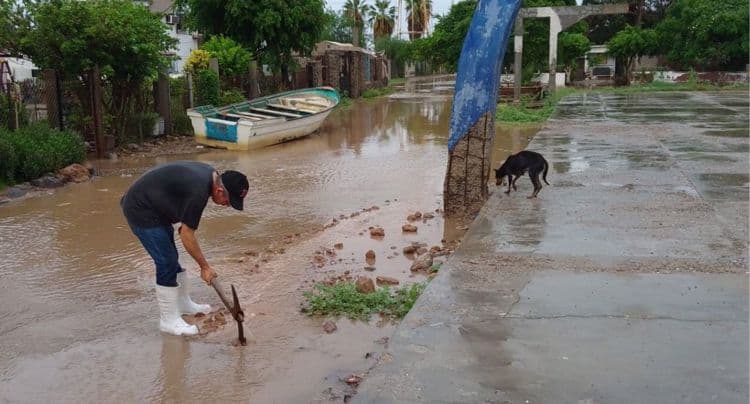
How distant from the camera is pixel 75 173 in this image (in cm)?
1178

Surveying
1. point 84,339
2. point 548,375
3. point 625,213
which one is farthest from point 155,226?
point 625,213

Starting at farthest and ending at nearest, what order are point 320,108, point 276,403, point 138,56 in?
point 320,108, point 138,56, point 276,403

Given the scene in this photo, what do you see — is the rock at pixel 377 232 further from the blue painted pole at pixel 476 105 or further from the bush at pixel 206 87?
the bush at pixel 206 87

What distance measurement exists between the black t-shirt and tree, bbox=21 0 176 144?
32.1 ft

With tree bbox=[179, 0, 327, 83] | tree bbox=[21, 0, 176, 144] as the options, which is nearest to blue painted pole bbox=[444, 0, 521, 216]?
tree bbox=[21, 0, 176, 144]

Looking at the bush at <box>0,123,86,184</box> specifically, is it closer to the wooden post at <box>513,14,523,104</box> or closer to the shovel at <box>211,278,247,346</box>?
the shovel at <box>211,278,247,346</box>

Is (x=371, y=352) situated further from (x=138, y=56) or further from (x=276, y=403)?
(x=138, y=56)

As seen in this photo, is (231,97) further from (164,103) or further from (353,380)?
(353,380)

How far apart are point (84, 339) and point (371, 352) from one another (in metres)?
2.17

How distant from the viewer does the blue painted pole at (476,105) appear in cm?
790

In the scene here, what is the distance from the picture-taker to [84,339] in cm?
511

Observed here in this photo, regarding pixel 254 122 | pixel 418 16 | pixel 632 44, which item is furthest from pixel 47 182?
pixel 418 16

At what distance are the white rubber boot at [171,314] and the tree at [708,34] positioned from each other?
3294 cm

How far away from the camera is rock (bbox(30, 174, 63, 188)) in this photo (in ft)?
36.2
